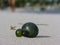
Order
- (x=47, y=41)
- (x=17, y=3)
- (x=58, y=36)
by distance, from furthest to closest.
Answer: (x=17, y=3) → (x=58, y=36) → (x=47, y=41)

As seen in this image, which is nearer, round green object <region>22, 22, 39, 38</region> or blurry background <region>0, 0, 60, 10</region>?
round green object <region>22, 22, 39, 38</region>

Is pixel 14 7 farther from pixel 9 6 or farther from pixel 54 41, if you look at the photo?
pixel 54 41

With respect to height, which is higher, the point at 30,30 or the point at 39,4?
the point at 30,30

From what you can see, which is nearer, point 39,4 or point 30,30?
point 30,30

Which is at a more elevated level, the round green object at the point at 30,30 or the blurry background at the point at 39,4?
the round green object at the point at 30,30

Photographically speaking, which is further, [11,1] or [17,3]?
[17,3]

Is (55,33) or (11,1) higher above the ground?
(55,33)

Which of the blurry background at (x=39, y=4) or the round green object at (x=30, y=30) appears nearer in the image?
the round green object at (x=30, y=30)

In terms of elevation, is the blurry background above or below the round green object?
below

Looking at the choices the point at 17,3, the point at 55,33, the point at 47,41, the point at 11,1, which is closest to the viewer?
the point at 47,41

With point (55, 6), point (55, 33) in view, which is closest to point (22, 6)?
point (55, 6)

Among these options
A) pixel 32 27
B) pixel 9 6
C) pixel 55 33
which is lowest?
pixel 9 6
